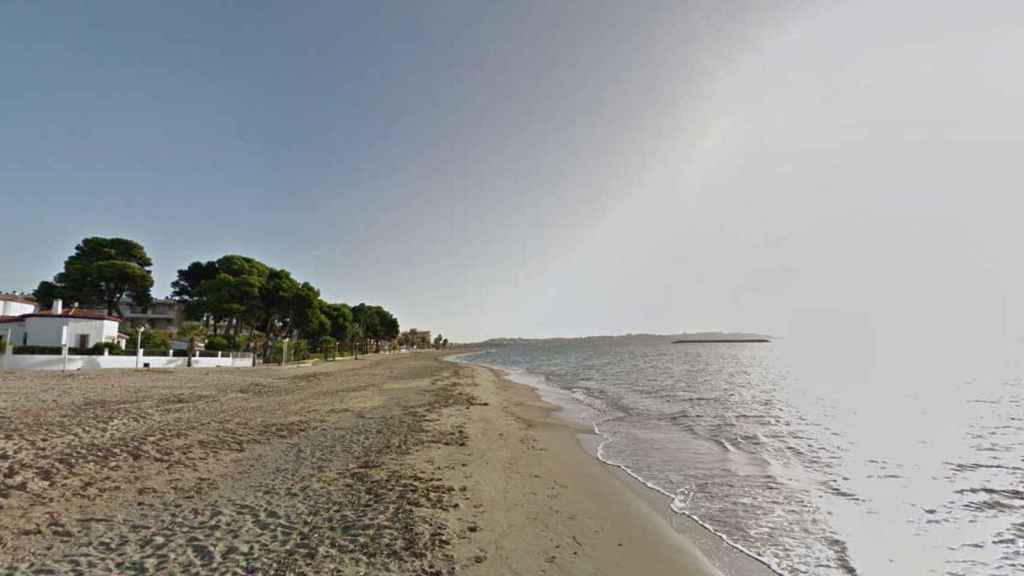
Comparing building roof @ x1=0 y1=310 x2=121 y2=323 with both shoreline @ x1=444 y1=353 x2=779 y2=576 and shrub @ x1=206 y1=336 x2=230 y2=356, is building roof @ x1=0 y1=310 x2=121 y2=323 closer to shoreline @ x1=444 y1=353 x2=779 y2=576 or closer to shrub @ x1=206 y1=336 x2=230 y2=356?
shrub @ x1=206 y1=336 x2=230 y2=356

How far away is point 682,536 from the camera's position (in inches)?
311

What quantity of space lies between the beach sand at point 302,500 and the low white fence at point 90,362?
17.5 m

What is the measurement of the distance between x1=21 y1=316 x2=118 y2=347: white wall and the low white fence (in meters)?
3.69

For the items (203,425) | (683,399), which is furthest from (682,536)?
(683,399)

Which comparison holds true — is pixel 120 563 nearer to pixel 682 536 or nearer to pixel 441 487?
pixel 441 487

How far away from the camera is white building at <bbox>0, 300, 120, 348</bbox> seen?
113ft

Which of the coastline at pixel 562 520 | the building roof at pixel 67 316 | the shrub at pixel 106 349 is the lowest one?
the coastline at pixel 562 520

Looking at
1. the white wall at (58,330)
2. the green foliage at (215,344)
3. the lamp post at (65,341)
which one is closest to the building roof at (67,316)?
the white wall at (58,330)

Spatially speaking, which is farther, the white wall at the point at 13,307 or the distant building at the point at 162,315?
the distant building at the point at 162,315

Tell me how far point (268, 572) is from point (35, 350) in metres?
35.7

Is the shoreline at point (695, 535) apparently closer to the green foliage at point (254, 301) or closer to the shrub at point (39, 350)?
the shrub at point (39, 350)

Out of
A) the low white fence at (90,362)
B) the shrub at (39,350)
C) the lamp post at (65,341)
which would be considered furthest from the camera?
the lamp post at (65,341)

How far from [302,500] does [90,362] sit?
33272 mm

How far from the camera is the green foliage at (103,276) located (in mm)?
57469
